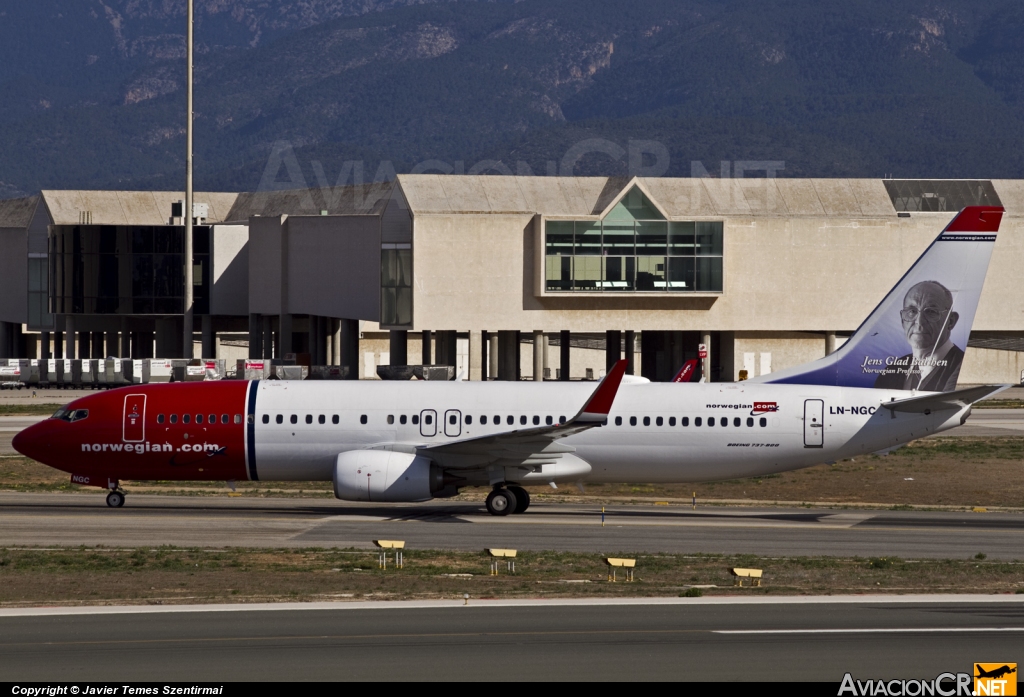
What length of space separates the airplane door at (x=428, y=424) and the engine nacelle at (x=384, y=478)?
129cm

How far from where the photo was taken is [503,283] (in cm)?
9762

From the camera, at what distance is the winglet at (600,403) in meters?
37.0

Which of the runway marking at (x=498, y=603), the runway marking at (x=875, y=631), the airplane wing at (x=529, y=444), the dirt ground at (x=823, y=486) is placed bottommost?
the dirt ground at (x=823, y=486)

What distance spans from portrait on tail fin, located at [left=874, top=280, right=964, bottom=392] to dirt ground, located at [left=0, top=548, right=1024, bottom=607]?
834 cm

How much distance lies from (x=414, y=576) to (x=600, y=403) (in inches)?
383

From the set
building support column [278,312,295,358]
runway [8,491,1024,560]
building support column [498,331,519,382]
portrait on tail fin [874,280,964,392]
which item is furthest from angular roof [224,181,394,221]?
portrait on tail fin [874,280,964,392]

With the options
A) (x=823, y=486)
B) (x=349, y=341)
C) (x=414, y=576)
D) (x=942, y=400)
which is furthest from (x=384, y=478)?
(x=349, y=341)

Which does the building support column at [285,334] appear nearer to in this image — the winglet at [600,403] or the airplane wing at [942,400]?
the winglet at [600,403]

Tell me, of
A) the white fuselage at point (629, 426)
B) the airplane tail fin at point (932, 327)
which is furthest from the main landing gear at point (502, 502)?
the airplane tail fin at point (932, 327)

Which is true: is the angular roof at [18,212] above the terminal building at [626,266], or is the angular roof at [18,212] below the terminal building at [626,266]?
above

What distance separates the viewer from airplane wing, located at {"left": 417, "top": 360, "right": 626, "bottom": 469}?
3722 cm

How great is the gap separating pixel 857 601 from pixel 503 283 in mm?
71812

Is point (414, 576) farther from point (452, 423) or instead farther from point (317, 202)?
point (317, 202)

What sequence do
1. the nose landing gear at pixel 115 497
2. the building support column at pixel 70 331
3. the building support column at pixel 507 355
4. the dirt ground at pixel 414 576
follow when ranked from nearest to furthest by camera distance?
the dirt ground at pixel 414 576, the nose landing gear at pixel 115 497, the building support column at pixel 507 355, the building support column at pixel 70 331
